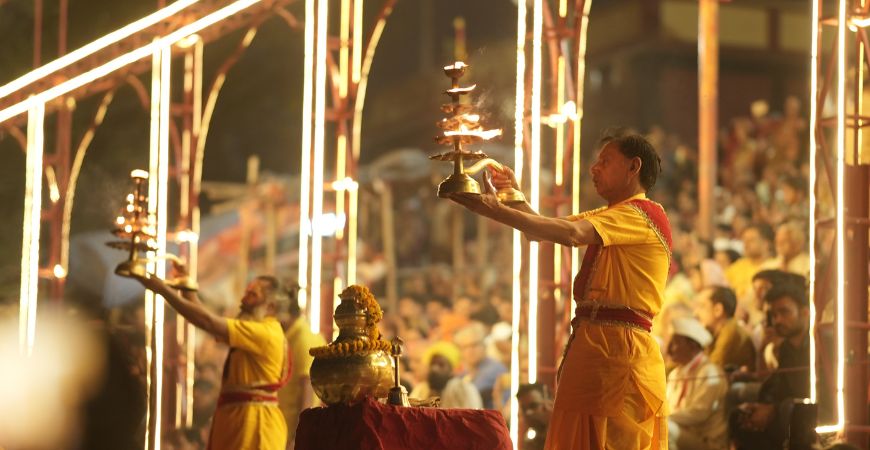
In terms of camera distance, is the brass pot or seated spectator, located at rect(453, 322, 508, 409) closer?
the brass pot

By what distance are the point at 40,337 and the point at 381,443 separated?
876cm

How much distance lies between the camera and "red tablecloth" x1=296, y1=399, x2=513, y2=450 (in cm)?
540

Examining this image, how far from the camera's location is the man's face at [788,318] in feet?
31.2

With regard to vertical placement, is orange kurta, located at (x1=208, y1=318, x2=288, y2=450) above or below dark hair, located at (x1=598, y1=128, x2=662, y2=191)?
below

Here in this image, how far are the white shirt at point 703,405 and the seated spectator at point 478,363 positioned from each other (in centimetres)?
487

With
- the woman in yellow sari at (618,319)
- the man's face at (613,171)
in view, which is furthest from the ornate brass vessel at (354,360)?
the man's face at (613,171)

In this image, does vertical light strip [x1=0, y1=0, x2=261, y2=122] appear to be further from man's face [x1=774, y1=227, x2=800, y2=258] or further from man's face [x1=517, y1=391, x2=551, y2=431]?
man's face [x1=774, y1=227, x2=800, y2=258]

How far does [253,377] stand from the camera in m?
8.02

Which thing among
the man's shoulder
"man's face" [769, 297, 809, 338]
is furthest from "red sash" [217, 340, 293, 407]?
the man's shoulder

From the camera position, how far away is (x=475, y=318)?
17125mm

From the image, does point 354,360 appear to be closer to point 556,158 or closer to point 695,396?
point 695,396

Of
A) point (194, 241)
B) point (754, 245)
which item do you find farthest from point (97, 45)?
point (754, 245)

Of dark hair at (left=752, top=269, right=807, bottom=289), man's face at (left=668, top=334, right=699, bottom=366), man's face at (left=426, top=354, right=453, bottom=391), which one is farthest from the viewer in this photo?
man's face at (left=426, top=354, right=453, bottom=391)

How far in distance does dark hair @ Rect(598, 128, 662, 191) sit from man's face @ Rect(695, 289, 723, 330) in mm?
4687
